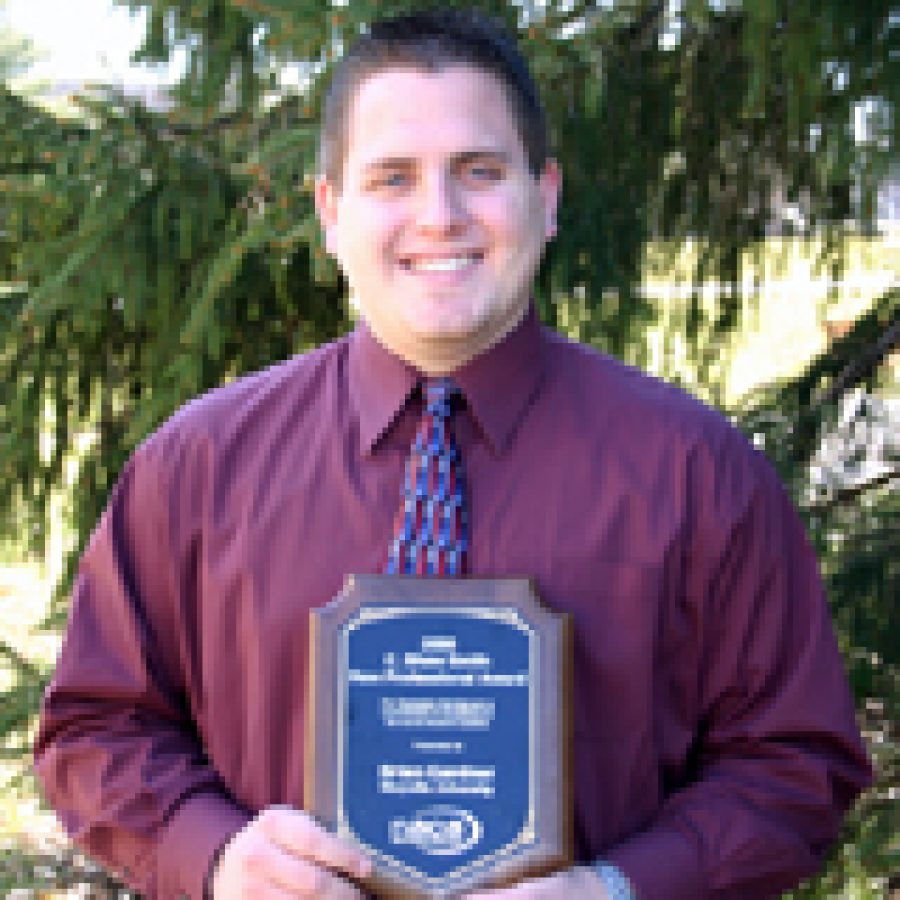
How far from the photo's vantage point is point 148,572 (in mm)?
1914

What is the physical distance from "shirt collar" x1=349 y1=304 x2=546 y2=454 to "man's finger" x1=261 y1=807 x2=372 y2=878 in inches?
20.0

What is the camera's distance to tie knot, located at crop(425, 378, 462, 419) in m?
1.93


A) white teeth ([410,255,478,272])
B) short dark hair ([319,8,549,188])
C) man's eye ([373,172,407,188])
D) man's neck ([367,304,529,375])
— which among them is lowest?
man's neck ([367,304,529,375])

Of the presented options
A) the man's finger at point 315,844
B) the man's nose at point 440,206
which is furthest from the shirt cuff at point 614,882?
the man's nose at point 440,206

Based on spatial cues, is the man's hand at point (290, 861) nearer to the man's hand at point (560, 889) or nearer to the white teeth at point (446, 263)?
the man's hand at point (560, 889)

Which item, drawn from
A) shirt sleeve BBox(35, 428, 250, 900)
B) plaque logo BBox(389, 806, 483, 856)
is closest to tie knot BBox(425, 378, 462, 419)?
shirt sleeve BBox(35, 428, 250, 900)

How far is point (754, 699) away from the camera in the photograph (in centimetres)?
→ 185

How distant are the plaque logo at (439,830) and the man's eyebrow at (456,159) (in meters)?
0.79

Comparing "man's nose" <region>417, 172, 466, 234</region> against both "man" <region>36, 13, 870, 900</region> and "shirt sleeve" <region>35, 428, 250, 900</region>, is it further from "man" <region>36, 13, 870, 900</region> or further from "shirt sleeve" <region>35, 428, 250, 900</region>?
"shirt sleeve" <region>35, 428, 250, 900</region>

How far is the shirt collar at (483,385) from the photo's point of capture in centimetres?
189

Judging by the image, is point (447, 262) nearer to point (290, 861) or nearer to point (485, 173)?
point (485, 173)

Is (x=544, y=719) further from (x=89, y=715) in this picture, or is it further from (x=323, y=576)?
(x=89, y=715)

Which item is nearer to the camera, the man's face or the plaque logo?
the plaque logo

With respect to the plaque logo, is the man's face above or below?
above
